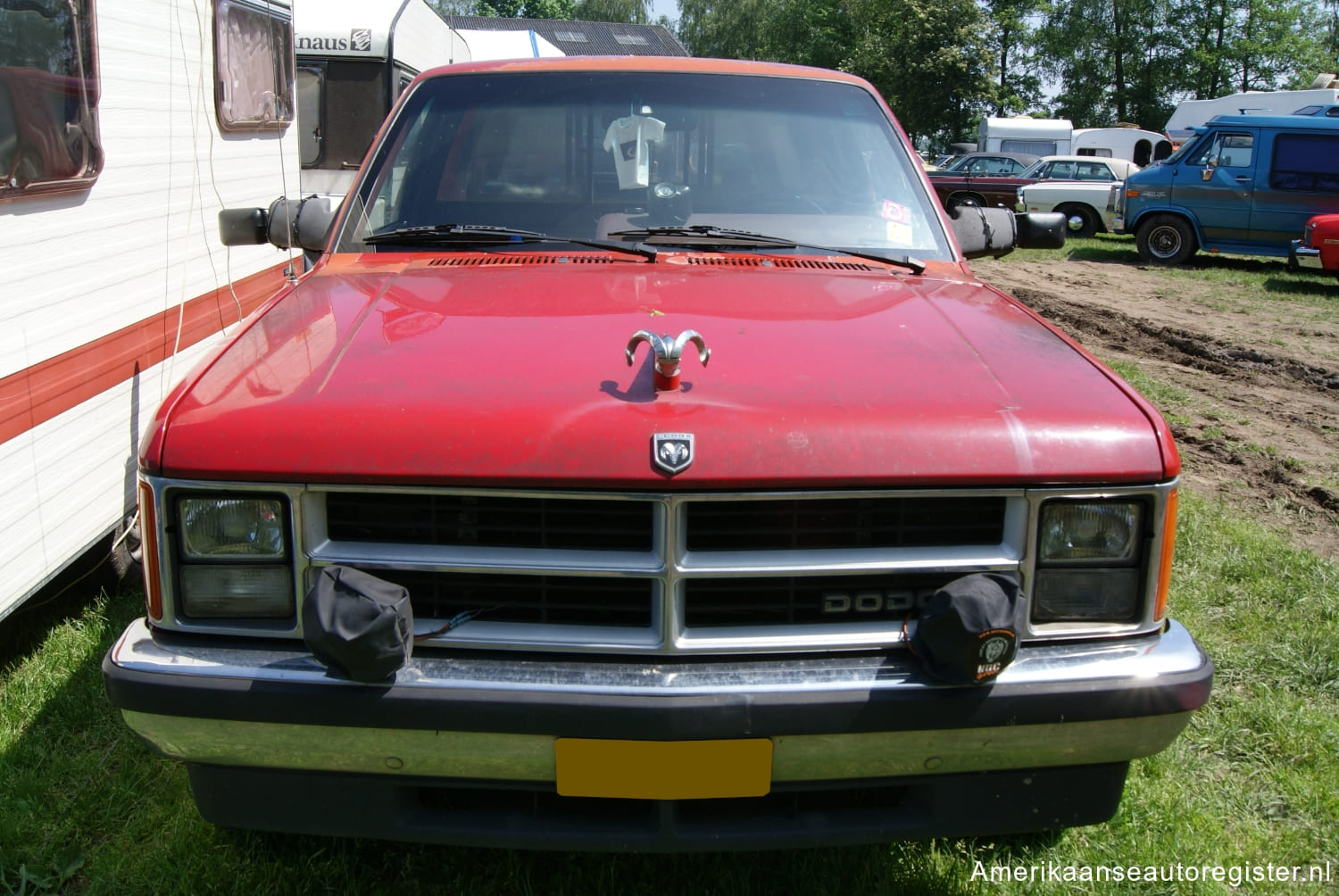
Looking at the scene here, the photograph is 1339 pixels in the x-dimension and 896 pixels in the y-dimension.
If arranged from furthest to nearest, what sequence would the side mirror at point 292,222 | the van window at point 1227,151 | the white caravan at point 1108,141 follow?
the white caravan at point 1108,141 < the van window at point 1227,151 < the side mirror at point 292,222

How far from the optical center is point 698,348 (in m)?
2.19

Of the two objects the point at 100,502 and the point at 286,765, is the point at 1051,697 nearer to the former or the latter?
the point at 286,765

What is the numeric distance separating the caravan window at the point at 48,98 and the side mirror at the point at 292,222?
558mm

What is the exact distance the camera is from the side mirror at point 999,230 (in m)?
3.55

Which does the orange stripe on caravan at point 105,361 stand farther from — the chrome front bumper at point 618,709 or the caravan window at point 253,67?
the chrome front bumper at point 618,709

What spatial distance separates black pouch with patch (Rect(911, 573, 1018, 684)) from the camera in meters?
1.95

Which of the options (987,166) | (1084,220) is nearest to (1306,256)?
(1084,220)

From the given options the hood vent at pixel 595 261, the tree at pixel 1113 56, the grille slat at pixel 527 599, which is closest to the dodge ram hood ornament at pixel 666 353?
the grille slat at pixel 527 599

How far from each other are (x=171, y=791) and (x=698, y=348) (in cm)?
197

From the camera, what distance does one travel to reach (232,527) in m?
2.04

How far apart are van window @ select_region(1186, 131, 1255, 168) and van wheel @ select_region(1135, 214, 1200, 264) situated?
90 cm

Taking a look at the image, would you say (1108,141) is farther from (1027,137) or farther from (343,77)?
(343,77)

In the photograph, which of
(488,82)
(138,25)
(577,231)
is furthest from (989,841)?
(138,25)

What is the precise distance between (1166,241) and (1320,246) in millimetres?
3163
